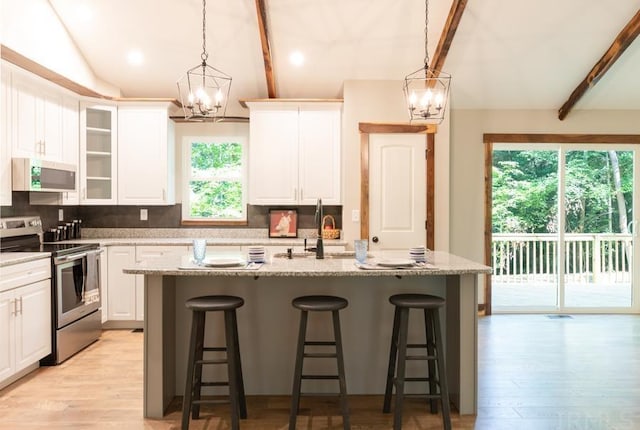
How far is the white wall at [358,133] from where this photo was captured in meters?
4.93

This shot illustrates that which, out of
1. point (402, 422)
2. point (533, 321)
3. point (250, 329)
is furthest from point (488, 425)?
point (533, 321)

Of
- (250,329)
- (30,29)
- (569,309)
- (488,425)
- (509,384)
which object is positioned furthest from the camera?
(569,309)

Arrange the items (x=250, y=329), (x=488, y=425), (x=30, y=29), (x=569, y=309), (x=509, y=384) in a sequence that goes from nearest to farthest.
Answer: (x=488, y=425) → (x=250, y=329) → (x=509, y=384) → (x=30, y=29) → (x=569, y=309)

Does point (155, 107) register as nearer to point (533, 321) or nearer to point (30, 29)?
point (30, 29)

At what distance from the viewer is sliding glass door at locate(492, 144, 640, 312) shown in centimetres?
559

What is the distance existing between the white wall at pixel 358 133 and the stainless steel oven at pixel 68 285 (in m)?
2.61

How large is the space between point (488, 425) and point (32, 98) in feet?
14.6

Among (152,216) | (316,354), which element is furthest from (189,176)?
(316,354)

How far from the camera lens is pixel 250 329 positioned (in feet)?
10.1

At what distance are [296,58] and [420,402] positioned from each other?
137 inches

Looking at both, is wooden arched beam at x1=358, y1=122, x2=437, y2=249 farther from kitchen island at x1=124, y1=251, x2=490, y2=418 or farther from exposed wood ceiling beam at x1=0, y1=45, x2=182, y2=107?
exposed wood ceiling beam at x1=0, y1=45, x2=182, y2=107

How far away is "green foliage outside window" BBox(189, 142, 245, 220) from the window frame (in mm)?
38

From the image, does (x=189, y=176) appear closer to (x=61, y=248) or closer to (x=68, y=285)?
(x=61, y=248)

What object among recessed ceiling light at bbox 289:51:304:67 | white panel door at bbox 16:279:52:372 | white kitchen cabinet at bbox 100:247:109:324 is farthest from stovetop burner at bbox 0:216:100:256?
recessed ceiling light at bbox 289:51:304:67
